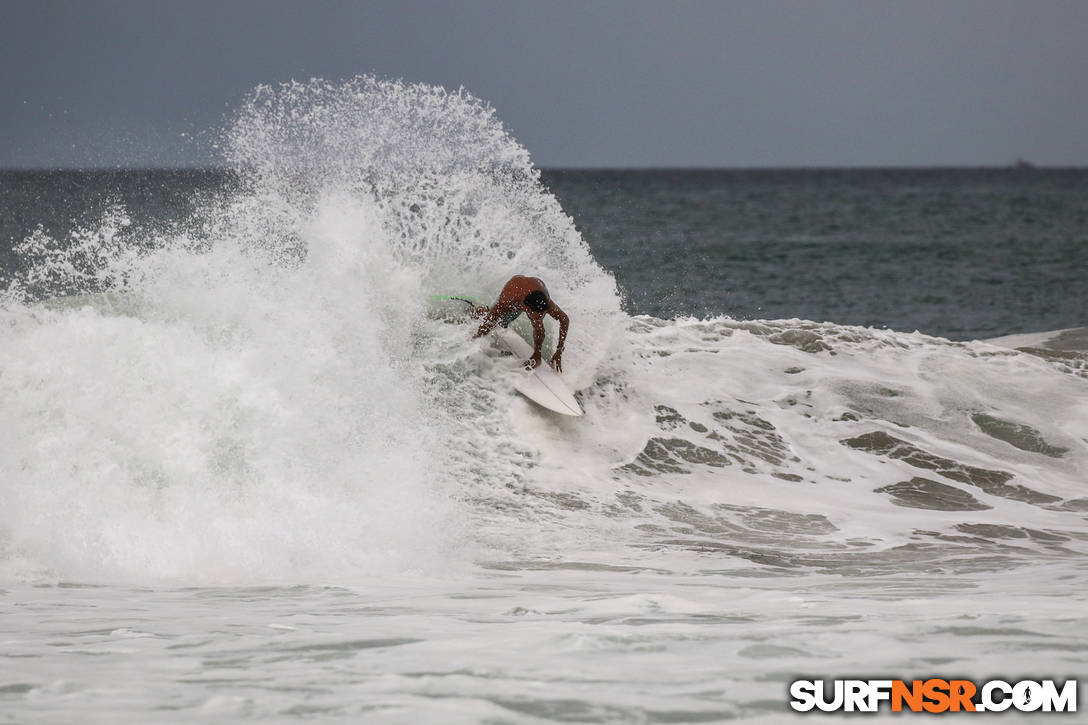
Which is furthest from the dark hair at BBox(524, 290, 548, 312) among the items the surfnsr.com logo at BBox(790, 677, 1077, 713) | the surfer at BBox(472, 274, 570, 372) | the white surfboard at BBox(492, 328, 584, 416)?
the surfnsr.com logo at BBox(790, 677, 1077, 713)

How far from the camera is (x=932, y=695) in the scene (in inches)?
161

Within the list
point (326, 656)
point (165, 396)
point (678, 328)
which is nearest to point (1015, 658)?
point (326, 656)

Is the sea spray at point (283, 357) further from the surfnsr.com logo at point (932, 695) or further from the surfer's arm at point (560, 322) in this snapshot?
the surfnsr.com logo at point (932, 695)

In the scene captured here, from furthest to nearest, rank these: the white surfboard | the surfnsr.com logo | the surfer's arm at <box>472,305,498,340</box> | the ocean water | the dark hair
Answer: the surfer's arm at <box>472,305,498,340</box> < the dark hair < the white surfboard < the ocean water < the surfnsr.com logo

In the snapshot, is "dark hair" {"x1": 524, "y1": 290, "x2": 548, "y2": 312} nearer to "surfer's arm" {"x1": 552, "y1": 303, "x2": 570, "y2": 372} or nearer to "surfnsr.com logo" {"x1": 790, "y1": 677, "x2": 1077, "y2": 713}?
"surfer's arm" {"x1": 552, "y1": 303, "x2": 570, "y2": 372}

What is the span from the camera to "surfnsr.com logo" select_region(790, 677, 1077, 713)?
3982 mm

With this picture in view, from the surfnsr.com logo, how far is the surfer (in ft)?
21.2

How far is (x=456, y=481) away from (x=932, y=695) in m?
5.26

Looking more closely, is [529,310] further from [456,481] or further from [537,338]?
[456,481]

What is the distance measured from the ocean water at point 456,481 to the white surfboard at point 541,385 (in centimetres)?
13

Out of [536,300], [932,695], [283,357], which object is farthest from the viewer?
[536,300]

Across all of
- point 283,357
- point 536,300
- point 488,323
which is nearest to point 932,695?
point 283,357

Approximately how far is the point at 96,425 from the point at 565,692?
486 centimetres

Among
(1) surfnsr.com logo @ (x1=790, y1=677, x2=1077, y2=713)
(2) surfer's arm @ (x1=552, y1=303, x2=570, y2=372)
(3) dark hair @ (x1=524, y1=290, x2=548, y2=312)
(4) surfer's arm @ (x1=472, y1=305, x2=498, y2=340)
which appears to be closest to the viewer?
(1) surfnsr.com logo @ (x1=790, y1=677, x2=1077, y2=713)
